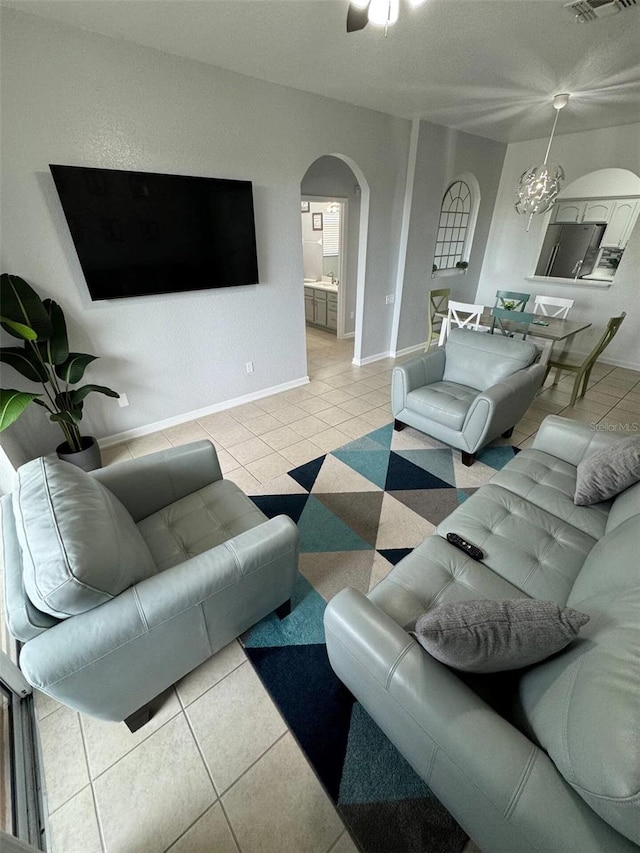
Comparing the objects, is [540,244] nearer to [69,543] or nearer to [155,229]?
[155,229]

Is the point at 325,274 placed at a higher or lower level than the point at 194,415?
higher

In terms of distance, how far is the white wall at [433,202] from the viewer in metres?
4.00

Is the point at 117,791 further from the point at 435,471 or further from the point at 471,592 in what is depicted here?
the point at 435,471

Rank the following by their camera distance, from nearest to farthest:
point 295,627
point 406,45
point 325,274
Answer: point 295,627 < point 406,45 < point 325,274

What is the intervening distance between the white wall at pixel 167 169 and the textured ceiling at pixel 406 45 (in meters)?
0.15

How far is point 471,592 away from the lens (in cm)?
128

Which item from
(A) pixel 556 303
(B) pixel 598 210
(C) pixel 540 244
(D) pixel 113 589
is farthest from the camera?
(B) pixel 598 210

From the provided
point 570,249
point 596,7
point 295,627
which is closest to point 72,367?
point 295,627

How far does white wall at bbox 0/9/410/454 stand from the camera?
2064 mm

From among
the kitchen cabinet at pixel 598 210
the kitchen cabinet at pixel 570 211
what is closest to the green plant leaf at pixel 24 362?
the kitchen cabinet at pixel 570 211

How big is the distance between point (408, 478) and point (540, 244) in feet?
15.2

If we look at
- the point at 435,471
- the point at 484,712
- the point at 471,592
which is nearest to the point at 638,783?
the point at 484,712

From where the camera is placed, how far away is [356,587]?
5.89 ft

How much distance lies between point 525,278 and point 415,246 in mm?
2102
